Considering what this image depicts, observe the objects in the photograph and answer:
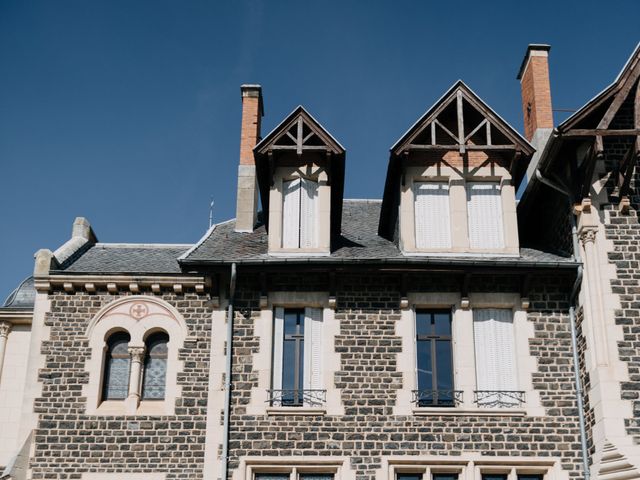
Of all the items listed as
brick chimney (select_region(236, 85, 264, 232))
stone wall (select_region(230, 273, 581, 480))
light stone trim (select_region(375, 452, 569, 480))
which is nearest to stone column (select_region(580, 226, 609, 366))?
stone wall (select_region(230, 273, 581, 480))

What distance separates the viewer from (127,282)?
17031 millimetres

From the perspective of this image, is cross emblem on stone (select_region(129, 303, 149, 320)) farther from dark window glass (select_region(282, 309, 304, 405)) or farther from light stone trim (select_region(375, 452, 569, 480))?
light stone trim (select_region(375, 452, 569, 480))

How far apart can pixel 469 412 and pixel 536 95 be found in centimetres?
794

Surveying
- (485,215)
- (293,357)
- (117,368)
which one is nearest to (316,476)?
(293,357)

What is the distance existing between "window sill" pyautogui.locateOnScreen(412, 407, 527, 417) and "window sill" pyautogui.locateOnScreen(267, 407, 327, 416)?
151cm

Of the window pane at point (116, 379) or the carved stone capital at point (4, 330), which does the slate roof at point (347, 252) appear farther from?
the carved stone capital at point (4, 330)

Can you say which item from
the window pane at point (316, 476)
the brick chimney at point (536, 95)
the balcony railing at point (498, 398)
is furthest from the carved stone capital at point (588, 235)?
the window pane at point (316, 476)

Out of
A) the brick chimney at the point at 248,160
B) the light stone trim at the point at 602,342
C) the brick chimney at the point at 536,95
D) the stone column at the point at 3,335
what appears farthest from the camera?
the brick chimney at the point at 536,95

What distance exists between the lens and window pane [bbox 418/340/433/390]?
16.3 meters

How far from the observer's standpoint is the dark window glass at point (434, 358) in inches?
634

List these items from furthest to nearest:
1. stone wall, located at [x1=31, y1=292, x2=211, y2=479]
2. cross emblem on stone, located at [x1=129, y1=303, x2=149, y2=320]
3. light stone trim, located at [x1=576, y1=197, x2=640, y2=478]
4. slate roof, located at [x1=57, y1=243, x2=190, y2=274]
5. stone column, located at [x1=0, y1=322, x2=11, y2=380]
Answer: stone column, located at [x1=0, y1=322, x2=11, y2=380]
slate roof, located at [x1=57, y1=243, x2=190, y2=274]
cross emblem on stone, located at [x1=129, y1=303, x2=149, y2=320]
stone wall, located at [x1=31, y1=292, x2=211, y2=479]
light stone trim, located at [x1=576, y1=197, x2=640, y2=478]

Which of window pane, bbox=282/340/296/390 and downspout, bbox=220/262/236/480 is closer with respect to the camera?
downspout, bbox=220/262/236/480

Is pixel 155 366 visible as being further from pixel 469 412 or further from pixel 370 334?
pixel 469 412

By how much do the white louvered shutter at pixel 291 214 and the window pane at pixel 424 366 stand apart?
2862 mm
